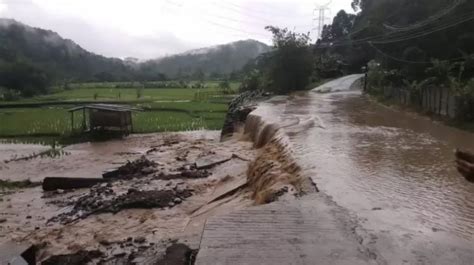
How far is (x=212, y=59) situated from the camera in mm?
132500

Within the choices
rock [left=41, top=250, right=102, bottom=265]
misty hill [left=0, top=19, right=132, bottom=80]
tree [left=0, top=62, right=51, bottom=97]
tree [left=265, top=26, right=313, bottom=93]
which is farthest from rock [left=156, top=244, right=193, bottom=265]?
misty hill [left=0, top=19, right=132, bottom=80]

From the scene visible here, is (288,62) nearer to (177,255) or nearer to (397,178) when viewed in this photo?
(397,178)

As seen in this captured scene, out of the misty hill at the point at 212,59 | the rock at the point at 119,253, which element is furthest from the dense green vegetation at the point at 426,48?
the misty hill at the point at 212,59

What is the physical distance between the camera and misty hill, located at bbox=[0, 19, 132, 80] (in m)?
79.2

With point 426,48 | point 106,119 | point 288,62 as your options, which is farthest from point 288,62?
point 106,119

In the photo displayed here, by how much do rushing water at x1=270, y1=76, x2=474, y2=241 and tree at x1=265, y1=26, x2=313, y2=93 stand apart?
1557 cm

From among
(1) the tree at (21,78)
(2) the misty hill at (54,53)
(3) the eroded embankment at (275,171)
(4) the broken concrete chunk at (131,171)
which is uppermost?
(2) the misty hill at (54,53)

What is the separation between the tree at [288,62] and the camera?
3130 centimetres

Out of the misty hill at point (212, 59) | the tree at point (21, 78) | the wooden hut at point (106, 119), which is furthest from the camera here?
the misty hill at point (212, 59)

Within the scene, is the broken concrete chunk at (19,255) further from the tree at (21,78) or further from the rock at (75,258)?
the tree at (21,78)

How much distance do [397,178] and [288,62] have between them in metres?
24.5

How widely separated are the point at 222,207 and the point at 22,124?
22.5 metres

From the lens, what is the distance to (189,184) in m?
11.6

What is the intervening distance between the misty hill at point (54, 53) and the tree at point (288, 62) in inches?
1841
